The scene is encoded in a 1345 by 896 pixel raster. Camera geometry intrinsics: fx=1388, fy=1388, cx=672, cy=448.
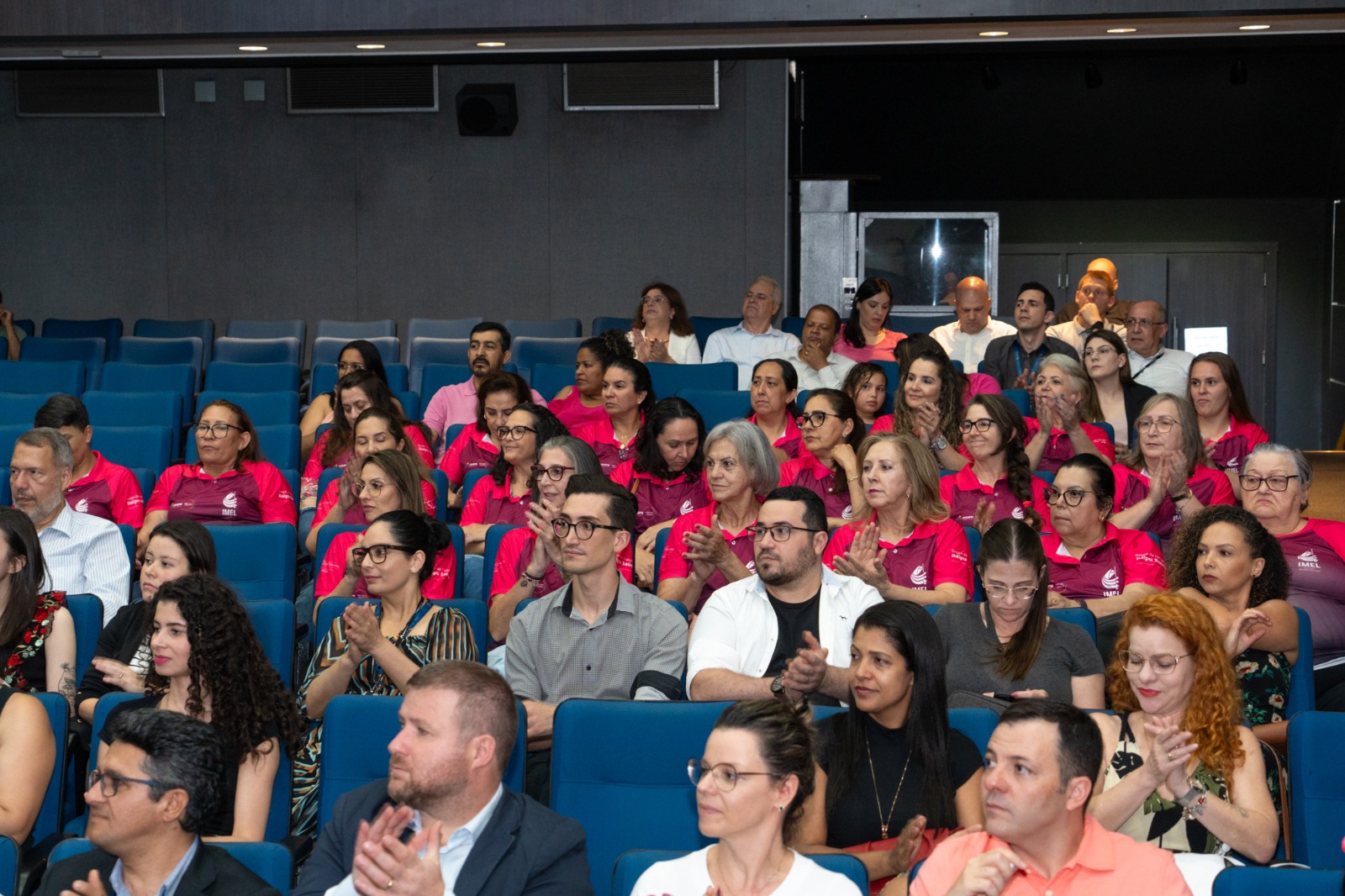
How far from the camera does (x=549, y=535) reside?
12.7 feet

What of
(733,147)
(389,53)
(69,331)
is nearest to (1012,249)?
(733,147)

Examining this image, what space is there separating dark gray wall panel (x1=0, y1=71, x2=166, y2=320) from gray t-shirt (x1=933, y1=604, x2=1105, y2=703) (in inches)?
319

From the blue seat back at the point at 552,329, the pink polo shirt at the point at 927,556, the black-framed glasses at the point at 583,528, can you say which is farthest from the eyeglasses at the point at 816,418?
the blue seat back at the point at 552,329

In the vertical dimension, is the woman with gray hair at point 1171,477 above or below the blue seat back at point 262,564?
above

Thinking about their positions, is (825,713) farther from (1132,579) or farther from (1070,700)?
(1132,579)

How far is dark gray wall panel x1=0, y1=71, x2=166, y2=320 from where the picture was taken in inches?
390

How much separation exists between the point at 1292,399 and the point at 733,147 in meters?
5.42

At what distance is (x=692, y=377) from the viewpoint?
258 inches

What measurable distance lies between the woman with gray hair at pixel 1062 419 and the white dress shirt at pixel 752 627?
189 cm

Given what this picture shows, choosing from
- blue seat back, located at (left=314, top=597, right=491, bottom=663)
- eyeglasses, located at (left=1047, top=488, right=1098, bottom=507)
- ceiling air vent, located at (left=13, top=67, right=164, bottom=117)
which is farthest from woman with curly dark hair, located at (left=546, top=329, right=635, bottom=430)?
ceiling air vent, located at (left=13, top=67, right=164, bottom=117)

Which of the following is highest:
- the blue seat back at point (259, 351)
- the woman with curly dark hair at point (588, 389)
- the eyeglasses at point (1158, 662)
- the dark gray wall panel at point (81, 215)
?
the dark gray wall panel at point (81, 215)

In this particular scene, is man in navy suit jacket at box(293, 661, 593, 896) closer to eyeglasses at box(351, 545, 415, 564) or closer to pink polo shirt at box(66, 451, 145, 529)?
eyeglasses at box(351, 545, 415, 564)

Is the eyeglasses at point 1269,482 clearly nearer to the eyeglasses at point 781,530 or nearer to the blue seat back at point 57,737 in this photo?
the eyeglasses at point 781,530

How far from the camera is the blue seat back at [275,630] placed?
3.38m
